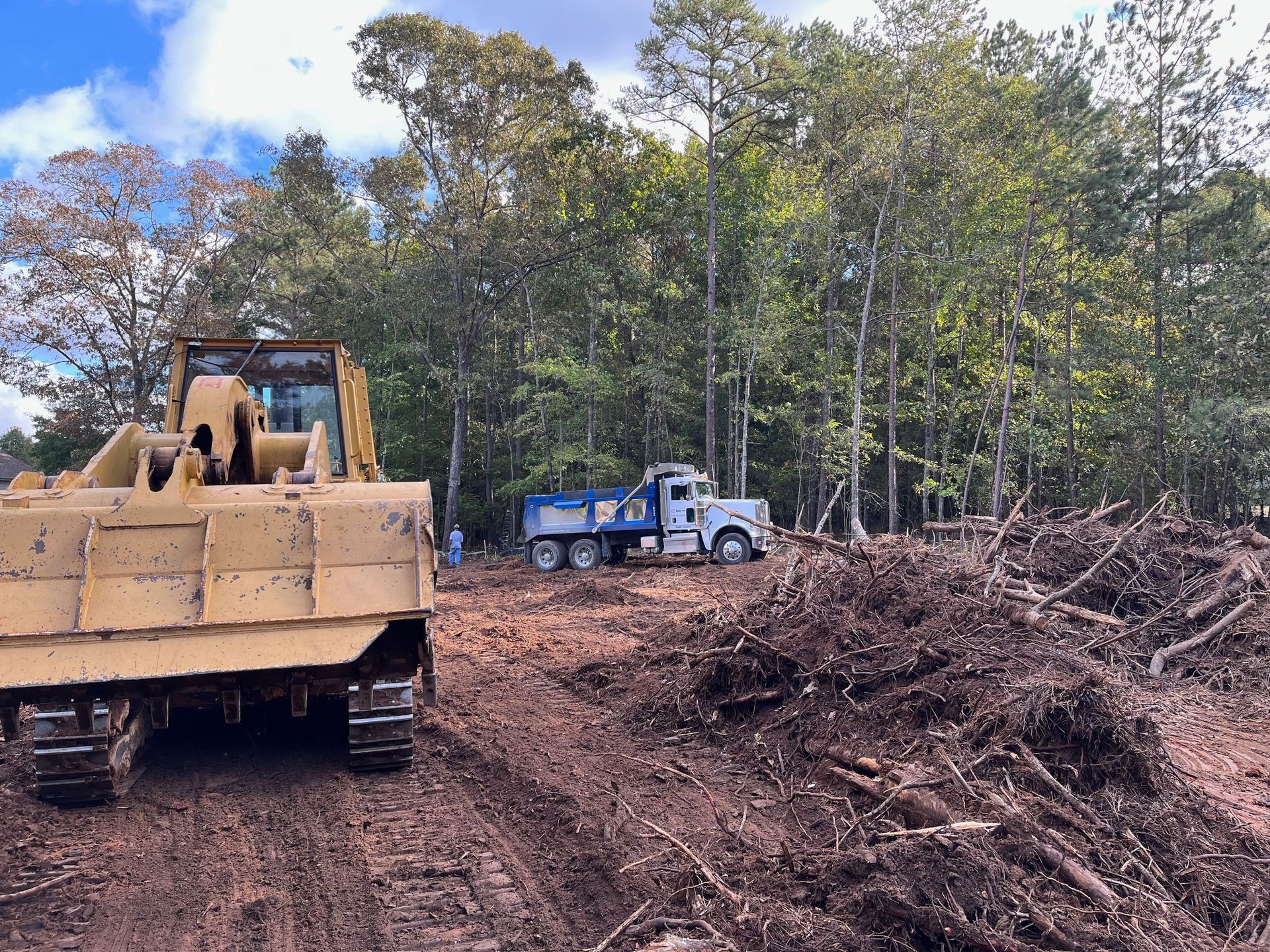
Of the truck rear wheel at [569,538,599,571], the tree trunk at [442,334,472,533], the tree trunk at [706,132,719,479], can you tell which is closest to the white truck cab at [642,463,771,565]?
the truck rear wheel at [569,538,599,571]

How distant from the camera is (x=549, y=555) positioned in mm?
21266

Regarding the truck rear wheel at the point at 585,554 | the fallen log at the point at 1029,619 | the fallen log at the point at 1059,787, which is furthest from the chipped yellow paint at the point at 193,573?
the truck rear wheel at the point at 585,554

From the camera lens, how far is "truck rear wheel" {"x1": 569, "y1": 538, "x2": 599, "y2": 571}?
69.7ft

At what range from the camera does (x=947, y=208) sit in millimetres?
24922

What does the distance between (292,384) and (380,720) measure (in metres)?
3.54

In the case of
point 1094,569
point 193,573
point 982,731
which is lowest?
point 982,731

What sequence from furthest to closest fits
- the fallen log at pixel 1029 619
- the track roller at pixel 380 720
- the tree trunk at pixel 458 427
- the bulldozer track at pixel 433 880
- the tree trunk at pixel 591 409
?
the tree trunk at pixel 591 409
the tree trunk at pixel 458 427
the fallen log at pixel 1029 619
the track roller at pixel 380 720
the bulldozer track at pixel 433 880

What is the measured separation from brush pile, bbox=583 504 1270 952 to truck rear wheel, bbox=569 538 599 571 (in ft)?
41.3

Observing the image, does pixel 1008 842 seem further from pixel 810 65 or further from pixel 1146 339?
pixel 810 65

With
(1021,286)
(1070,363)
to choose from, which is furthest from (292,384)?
(1070,363)

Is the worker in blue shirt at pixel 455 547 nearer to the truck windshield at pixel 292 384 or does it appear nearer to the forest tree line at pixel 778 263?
the forest tree line at pixel 778 263

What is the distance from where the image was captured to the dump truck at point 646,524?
21047 millimetres

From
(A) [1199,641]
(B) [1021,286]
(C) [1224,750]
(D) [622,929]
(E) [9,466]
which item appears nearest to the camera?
(D) [622,929]

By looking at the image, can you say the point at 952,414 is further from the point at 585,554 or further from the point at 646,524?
the point at 585,554
